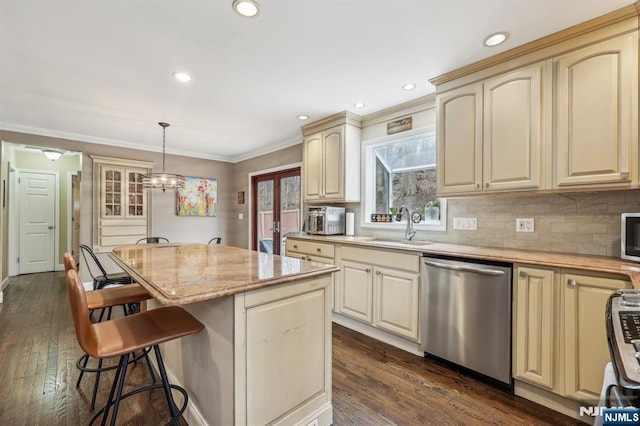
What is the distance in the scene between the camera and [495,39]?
196 centimetres

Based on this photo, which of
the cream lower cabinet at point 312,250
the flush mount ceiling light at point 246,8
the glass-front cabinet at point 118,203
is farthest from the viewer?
the glass-front cabinet at point 118,203

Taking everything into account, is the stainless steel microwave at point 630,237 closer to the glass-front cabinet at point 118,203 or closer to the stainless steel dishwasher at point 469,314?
the stainless steel dishwasher at point 469,314

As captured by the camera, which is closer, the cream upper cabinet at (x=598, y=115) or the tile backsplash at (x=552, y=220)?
the cream upper cabinet at (x=598, y=115)

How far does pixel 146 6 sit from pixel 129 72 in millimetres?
976

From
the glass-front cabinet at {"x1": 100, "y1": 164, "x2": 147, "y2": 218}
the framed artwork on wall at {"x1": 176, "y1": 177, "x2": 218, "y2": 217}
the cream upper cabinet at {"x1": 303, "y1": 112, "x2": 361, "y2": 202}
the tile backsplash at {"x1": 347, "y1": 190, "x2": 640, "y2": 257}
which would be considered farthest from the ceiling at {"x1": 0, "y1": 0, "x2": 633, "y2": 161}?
the framed artwork on wall at {"x1": 176, "y1": 177, "x2": 218, "y2": 217}

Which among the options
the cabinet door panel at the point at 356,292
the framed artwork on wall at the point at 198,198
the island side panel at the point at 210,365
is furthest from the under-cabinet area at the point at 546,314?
the framed artwork on wall at the point at 198,198

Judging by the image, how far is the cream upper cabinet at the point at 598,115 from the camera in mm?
1678

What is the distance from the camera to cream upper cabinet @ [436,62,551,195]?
200 cm

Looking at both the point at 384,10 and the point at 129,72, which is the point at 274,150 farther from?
the point at 384,10

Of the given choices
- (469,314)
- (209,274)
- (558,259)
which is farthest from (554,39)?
(209,274)

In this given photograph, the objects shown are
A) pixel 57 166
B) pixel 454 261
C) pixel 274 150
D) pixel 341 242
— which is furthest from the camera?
pixel 57 166

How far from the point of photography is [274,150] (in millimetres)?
5031

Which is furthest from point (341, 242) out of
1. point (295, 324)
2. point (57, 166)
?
point (57, 166)

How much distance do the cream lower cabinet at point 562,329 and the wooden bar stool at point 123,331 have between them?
1986 millimetres
